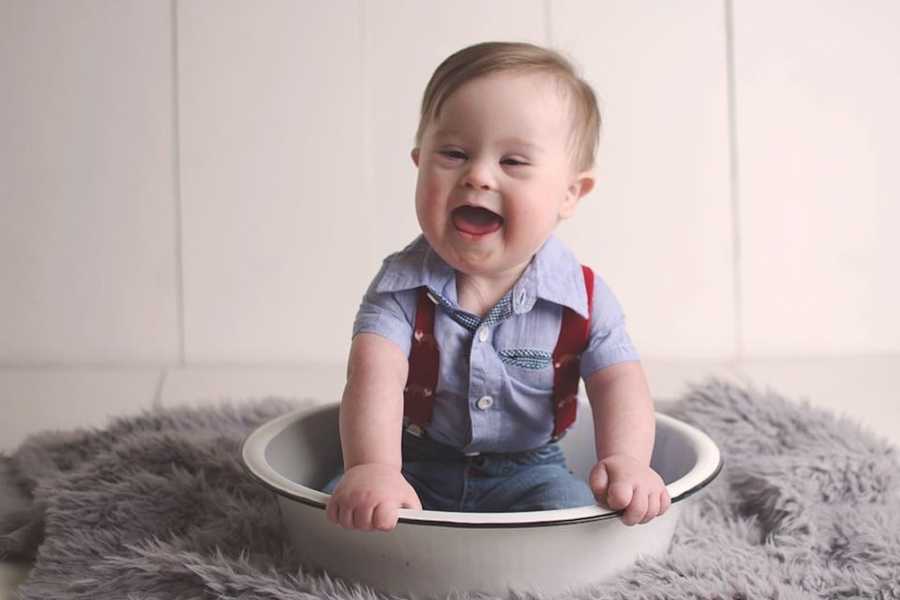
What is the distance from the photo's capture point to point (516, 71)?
82 cm

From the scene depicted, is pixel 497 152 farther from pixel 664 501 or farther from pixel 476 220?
pixel 664 501

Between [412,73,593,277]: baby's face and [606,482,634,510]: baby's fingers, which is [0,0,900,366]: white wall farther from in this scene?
[606,482,634,510]: baby's fingers

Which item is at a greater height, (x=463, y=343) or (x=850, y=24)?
(x=850, y=24)

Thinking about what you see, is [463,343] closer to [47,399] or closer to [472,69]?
[472,69]

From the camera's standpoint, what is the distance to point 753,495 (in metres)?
1.00

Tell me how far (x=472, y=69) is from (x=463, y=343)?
0.77 feet

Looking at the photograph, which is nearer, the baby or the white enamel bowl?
the white enamel bowl

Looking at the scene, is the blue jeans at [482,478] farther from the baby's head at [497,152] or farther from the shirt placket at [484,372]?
the baby's head at [497,152]

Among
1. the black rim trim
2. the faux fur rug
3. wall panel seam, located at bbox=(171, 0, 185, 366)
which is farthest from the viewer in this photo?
wall panel seam, located at bbox=(171, 0, 185, 366)

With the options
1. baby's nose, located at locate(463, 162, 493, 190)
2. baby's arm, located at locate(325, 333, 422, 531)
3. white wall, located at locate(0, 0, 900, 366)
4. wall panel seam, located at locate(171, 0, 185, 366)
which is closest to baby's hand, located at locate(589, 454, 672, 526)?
baby's arm, located at locate(325, 333, 422, 531)

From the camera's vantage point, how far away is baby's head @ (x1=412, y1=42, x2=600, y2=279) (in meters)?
0.81

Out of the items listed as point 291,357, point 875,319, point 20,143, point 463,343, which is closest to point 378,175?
point 291,357

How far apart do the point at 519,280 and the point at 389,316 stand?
119 mm

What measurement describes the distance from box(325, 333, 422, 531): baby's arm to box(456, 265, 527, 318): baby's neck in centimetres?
8
